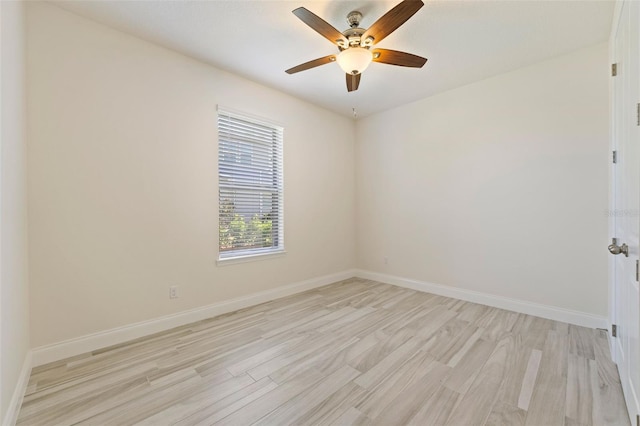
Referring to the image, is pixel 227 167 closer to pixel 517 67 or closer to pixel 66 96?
pixel 66 96

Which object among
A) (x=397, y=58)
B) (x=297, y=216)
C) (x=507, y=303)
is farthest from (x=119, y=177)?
(x=507, y=303)

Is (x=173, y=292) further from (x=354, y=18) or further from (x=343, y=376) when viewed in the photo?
(x=354, y=18)

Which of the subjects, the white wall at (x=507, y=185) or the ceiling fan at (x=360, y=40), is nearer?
the ceiling fan at (x=360, y=40)

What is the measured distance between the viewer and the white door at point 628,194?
4.60ft

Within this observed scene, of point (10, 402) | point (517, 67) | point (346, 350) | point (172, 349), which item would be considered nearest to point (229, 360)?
point (172, 349)

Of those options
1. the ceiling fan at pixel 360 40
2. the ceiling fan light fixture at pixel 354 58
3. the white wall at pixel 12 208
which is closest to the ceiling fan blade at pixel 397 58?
the ceiling fan at pixel 360 40

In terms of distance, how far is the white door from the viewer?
140 cm

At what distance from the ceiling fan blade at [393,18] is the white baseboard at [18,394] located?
3.22 m

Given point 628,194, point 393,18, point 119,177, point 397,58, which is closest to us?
point 628,194

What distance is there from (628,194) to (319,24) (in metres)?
2.26

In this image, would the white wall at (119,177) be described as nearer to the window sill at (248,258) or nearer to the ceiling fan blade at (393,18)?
the window sill at (248,258)

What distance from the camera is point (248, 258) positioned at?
3324 millimetres

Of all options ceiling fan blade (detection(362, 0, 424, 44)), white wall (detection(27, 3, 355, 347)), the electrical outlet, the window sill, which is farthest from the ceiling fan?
the electrical outlet

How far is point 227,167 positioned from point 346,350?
2314mm
